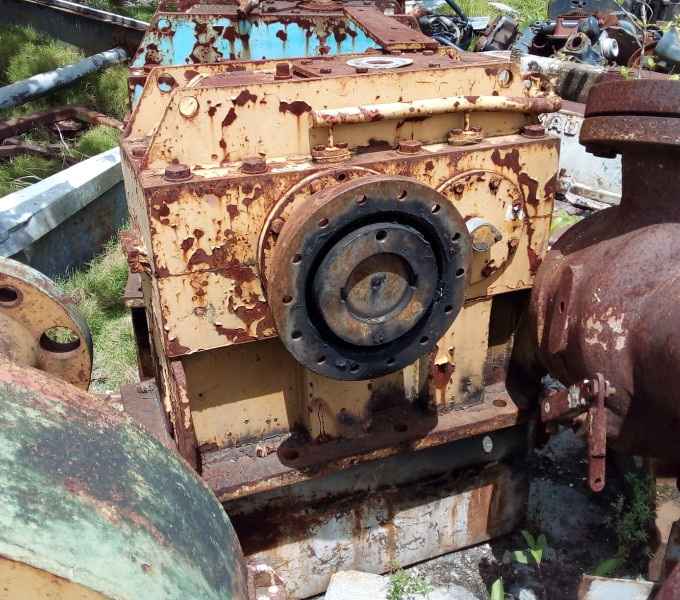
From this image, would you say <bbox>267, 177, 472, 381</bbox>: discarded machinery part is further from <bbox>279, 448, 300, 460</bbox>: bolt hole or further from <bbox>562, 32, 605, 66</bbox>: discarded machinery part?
<bbox>562, 32, 605, 66</bbox>: discarded machinery part

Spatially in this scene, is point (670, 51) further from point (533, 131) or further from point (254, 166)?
point (254, 166)

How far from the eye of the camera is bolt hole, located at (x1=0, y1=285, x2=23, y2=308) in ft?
6.36

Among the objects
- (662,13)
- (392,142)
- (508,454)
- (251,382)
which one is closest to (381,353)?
(251,382)

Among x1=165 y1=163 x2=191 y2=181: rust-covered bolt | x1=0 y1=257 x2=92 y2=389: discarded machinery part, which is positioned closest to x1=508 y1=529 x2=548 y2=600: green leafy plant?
x1=0 y1=257 x2=92 y2=389: discarded machinery part

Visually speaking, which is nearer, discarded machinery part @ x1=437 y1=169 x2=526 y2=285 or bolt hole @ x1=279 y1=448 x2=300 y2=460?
discarded machinery part @ x1=437 y1=169 x2=526 y2=285

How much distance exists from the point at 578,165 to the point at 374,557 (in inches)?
120

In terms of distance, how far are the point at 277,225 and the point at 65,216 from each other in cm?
267

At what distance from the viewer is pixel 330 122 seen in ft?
5.31

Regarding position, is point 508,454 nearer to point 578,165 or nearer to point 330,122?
point 330,122

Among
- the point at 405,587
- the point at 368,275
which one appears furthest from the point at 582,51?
the point at 368,275

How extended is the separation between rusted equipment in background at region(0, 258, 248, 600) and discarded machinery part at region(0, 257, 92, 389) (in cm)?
81

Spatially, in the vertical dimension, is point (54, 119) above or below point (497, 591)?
above

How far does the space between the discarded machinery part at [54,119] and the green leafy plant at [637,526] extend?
4.43m

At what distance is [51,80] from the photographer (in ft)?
18.7
